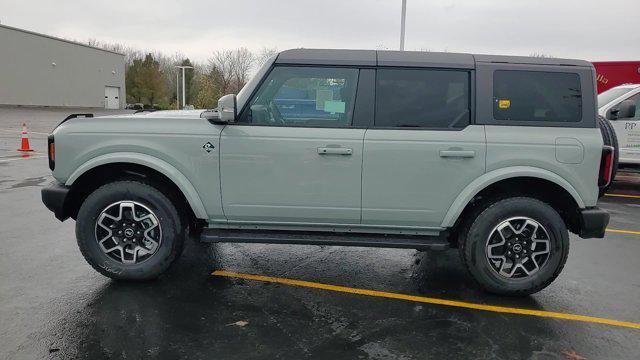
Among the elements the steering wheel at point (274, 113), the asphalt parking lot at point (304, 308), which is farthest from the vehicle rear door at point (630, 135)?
the steering wheel at point (274, 113)

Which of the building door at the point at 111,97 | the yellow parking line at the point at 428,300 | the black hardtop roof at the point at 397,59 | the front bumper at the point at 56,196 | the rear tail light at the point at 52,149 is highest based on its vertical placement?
the building door at the point at 111,97

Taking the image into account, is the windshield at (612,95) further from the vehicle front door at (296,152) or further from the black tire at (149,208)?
the black tire at (149,208)

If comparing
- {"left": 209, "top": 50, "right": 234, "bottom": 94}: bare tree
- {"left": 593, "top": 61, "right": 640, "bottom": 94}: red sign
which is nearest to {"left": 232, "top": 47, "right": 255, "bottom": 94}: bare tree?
{"left": 209, "top": 50, "right": 234, "bottom": 94}: bare tree

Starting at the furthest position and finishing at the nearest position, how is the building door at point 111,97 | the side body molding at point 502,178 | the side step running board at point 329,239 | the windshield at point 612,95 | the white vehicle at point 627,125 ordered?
1. the building door at point 111,97
2. the windshield at point 612,95
3. the white vehicle at point 627,125
4. the side step running board at point 329,239
5. the side body molding at point 502,178

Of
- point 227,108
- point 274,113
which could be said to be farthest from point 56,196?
point 274,113

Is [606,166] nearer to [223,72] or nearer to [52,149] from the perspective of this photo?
[52,149]

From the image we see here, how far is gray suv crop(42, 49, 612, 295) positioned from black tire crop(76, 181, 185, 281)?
0.04 feet

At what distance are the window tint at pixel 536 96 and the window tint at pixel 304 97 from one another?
4.11 ft

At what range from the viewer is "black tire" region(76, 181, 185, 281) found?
13.3ft

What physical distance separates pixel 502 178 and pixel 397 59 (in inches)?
52.9

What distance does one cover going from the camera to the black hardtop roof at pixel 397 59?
405 cm

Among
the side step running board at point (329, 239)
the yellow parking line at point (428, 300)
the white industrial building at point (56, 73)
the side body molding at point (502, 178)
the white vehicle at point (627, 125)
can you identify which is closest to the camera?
the yellow parking line at point (428, 300)

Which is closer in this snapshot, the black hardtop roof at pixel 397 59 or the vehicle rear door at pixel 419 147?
the vehicle rear door at pixel 419 147

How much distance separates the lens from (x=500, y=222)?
3984 mm
